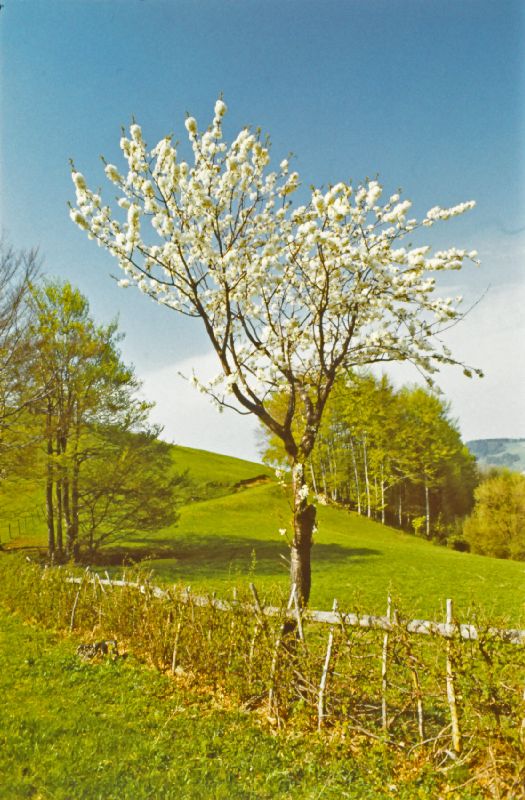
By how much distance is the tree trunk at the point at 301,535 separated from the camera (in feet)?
24.3

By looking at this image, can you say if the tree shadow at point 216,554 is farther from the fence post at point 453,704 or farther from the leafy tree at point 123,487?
the fence post at point 453,704

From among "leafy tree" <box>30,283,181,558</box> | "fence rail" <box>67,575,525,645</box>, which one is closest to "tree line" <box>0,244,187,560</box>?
"leafy tree" <box>30,283,181,558</box>

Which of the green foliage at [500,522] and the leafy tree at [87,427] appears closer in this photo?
the leafy tree at [87,427]

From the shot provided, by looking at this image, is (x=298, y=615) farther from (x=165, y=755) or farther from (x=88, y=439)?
(x=88, y=439)

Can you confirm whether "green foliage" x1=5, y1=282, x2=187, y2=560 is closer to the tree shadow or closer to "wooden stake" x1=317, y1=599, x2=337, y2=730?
the tree shadow

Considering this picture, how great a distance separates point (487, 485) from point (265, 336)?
117 ft

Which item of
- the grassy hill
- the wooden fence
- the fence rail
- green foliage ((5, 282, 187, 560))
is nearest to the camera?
the wooden fence

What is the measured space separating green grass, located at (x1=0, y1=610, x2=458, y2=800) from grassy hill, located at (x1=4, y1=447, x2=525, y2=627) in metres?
1.71

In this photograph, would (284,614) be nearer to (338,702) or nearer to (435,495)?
(338,702)

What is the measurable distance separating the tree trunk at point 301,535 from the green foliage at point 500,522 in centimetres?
3381

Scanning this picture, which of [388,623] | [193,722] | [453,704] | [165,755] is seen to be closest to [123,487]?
[193,722]

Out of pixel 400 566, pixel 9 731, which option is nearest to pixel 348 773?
pixel 9 731

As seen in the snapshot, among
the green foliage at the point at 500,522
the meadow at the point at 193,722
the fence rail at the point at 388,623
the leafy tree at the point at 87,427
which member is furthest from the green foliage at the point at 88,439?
the green foliage at the point at 500,522

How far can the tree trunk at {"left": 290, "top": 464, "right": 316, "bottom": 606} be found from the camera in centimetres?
740
